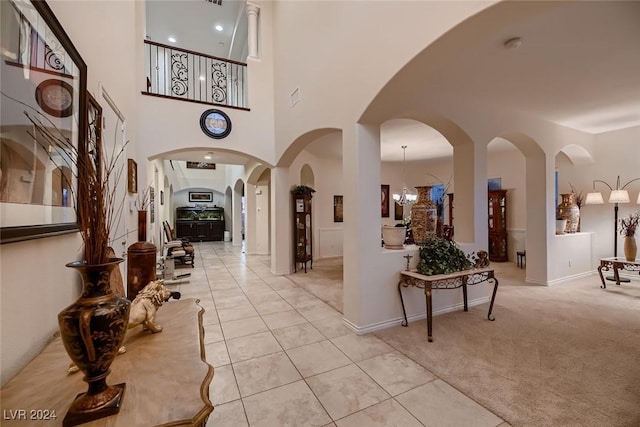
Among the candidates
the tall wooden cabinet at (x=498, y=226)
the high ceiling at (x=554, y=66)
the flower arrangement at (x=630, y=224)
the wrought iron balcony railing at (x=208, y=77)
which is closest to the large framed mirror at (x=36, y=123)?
the high ceiling at (x=554, y=66)

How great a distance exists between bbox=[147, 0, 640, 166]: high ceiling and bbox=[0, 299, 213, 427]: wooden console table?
2.60 m

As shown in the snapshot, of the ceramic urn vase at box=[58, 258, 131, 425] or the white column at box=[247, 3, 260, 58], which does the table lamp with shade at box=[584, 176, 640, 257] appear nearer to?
the ceramic urn vase at box=[58, 258, 131, 425]

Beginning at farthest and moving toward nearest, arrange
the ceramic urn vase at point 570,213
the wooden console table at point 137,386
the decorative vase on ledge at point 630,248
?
the ceramic urn vase at point 570,213, the decorative vase on ledge at point 630,248, the wooden console table at point 137,386

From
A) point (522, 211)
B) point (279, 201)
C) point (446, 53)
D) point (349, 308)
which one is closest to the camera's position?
point (446, 53)

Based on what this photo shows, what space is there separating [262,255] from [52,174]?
738 cm

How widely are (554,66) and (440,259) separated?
252cm

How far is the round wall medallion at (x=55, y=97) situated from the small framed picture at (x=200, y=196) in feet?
44.0

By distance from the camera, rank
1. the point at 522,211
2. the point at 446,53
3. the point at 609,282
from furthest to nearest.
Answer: the point at 522,211, the point at 609,282, the point at 446,53

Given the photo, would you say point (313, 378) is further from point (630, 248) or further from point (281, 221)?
point (630, 248)

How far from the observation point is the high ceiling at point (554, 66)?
84.6 inches

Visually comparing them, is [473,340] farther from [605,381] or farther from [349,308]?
[349,308]

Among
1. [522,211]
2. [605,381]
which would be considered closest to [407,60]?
[605,381]

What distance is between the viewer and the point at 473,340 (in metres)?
2.82

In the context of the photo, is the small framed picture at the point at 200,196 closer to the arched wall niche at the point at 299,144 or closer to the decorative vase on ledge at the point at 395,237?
the arched wall niche at the point at 299,144
